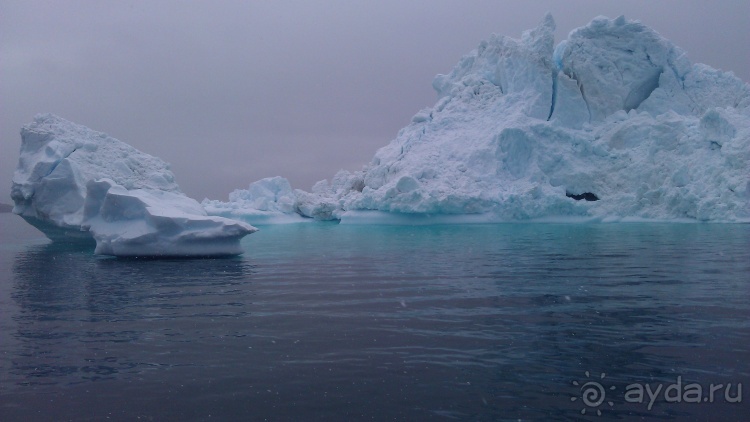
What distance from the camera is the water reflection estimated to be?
499 cm

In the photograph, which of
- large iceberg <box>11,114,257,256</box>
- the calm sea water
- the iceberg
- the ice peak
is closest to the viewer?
the calm sea water

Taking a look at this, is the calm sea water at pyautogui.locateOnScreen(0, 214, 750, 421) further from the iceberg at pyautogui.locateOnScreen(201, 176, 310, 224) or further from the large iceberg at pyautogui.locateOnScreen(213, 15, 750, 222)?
the iceberg at pyautogui.locateOnScreen(201, 176, 310, 224)

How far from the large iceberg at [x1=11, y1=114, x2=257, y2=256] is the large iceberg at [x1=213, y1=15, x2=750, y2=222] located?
42.8 feet

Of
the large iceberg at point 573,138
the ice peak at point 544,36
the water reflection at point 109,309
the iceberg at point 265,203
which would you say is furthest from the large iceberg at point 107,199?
the ice peak at point 544,36

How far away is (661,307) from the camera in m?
6.59

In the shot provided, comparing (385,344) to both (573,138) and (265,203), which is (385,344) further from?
(265,203)

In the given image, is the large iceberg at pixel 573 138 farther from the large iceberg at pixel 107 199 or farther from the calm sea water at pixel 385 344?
the calm sea water at pixel 385 344

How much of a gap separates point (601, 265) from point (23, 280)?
1075cm

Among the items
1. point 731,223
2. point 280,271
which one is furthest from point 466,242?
point 731,223

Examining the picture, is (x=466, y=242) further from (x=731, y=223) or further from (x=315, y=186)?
(x=315, y=186)

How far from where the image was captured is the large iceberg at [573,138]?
86.4ft

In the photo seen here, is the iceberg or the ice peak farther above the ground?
the ice peak

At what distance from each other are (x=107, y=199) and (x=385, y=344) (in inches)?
Result: 429

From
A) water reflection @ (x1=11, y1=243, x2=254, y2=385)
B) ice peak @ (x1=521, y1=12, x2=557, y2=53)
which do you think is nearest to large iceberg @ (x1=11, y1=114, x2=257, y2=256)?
water reflection @ (x1=11, y1=243, x2=254, y2=385)
